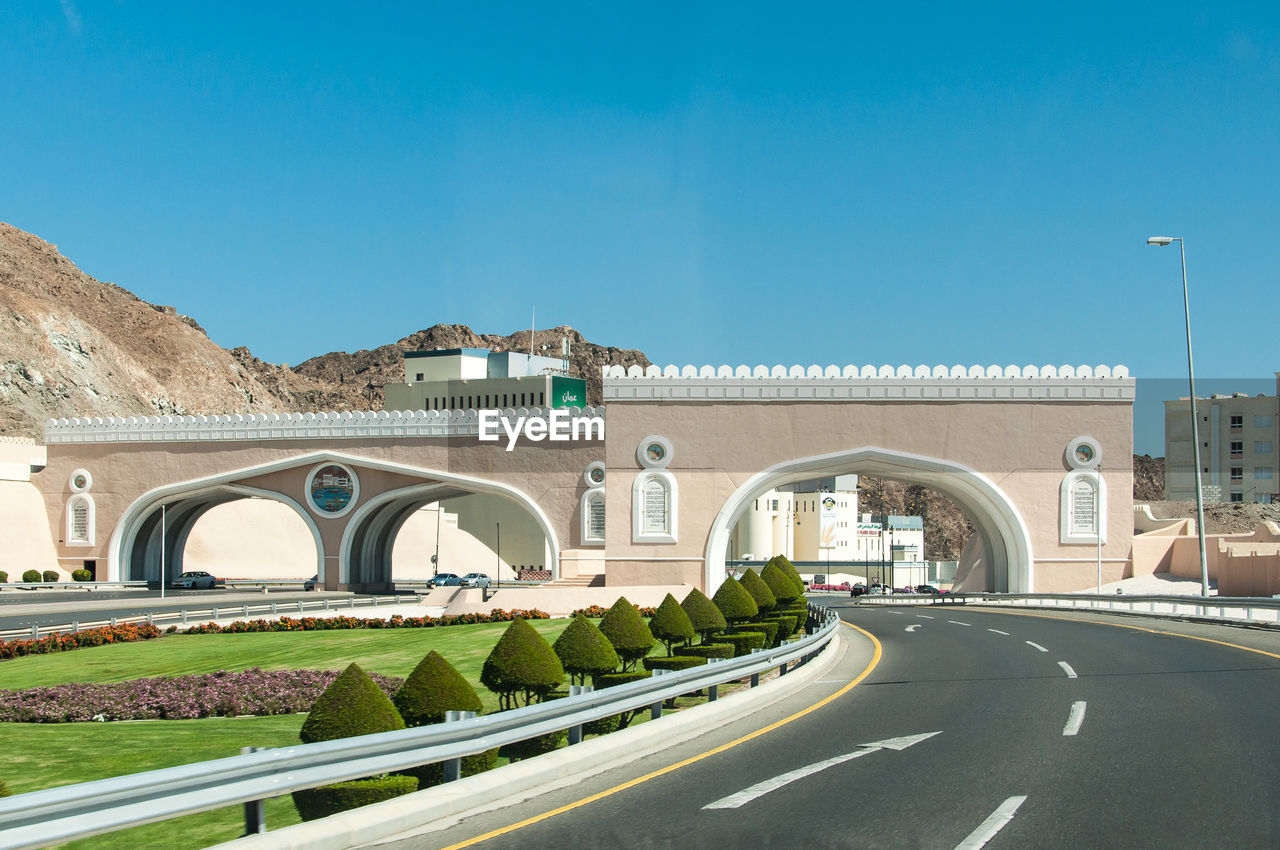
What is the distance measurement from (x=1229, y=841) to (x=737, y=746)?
5.29 m

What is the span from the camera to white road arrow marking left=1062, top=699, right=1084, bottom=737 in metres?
12.7

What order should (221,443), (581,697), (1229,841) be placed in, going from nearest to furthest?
(1229,841) → (581,697) → (221,443)

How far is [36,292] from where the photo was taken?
129750 millimetres

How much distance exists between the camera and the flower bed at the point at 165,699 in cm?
2041

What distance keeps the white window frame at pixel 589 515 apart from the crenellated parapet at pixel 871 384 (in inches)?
374

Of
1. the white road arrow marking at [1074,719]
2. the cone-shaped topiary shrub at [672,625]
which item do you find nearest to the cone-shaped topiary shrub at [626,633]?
the cone-shaped topiary shrub at [672,625]

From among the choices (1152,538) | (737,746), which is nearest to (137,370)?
(1152,538)

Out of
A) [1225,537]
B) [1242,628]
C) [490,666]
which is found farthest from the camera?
[1225,537]

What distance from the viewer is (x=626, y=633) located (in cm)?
1872

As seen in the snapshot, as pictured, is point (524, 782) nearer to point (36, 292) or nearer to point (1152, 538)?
point (1152, 538)

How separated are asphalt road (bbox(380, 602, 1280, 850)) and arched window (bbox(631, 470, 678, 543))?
27434 mm

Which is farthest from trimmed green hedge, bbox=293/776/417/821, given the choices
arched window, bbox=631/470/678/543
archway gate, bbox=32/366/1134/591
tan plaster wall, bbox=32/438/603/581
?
tan plaster wall, bbox=32/438/603/581

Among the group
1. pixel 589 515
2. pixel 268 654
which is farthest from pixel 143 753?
pixel 589 515

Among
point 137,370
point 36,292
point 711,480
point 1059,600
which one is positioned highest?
point 36,292
